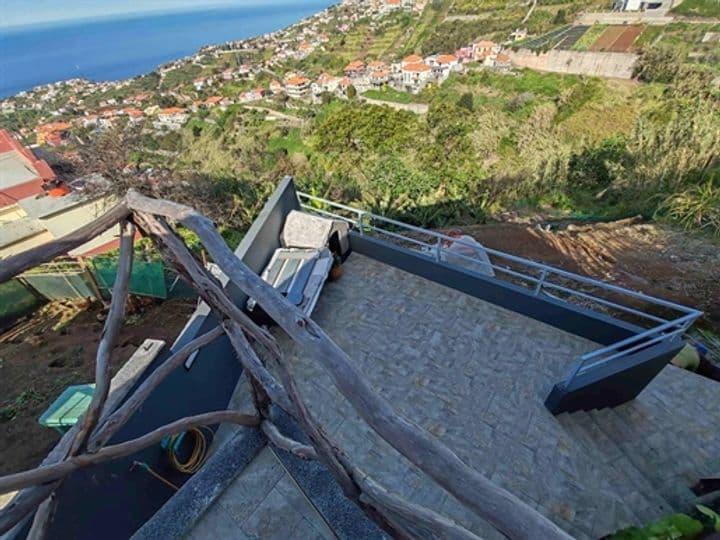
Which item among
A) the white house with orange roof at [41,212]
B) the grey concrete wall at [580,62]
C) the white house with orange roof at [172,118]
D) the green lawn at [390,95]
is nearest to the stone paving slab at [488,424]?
the white house with orange roof at [41,212]

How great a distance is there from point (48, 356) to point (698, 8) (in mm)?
58928

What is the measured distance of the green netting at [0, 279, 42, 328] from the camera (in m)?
8.19

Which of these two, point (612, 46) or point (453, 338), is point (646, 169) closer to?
point (453, 338)

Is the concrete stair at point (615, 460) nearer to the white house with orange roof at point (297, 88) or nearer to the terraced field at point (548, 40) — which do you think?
the terraced field at point (548, 40)

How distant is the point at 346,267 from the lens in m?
6.79

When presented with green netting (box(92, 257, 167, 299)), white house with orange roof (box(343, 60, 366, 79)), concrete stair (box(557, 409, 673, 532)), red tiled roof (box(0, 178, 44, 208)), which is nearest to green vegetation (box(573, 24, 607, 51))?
white house with orange roof (box(343, 60, 366, 79))

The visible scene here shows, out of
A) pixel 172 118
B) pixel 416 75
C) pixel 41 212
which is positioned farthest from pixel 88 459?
pixel 172 118

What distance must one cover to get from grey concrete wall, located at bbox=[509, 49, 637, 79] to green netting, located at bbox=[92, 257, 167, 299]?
1614 inches

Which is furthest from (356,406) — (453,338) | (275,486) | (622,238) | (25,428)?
(622,238)

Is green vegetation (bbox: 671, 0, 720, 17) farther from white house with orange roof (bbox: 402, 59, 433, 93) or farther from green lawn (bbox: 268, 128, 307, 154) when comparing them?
green lawn (bbox: 268, 128, 307, 154)

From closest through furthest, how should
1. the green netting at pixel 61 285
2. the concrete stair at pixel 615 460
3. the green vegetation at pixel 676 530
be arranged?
1. the green vegetation at pixel 676 530
2. the concrete stair at pixel 615 460
3. the green netting at pixel 61 285

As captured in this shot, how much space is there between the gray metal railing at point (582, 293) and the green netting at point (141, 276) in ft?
12.0

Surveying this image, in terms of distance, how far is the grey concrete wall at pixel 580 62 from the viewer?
31516 mm

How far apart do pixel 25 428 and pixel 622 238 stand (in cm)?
1402
